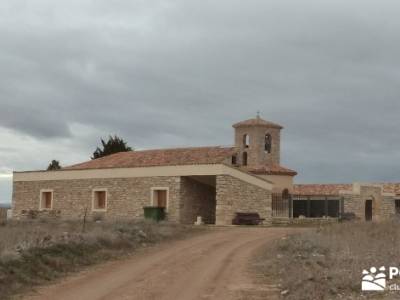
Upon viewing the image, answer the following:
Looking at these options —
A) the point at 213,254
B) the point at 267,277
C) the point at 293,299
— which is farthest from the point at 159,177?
the point at 293,299

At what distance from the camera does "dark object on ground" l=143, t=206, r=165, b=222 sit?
33.5 m

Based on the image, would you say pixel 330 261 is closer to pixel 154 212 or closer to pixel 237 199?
pixel 237 199

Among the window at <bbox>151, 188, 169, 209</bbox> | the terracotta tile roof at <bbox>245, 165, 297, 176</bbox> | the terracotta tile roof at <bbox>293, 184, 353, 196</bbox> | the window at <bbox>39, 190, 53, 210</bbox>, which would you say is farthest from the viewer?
the terracotta tile roof at <bbox>293, 184, 353, 196</bbox>

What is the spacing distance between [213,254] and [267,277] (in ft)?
14.8

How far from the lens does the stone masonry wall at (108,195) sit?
1352 inches

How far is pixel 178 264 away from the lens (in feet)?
51.8

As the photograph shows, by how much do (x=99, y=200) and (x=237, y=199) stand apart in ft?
31.8

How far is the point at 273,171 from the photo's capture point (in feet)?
136

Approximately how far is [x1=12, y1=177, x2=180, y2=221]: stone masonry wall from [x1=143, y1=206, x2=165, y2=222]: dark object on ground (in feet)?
1.55

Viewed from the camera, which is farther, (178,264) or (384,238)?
(384,238)

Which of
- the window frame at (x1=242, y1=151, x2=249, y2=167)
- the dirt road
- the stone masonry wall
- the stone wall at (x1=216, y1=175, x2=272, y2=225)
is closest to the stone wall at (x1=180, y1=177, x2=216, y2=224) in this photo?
the stone masonry wall

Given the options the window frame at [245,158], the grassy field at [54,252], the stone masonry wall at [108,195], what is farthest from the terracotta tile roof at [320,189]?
the grassy field at [54,252]

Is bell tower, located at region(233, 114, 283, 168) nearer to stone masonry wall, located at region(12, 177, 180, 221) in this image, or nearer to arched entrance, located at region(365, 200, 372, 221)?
arched entrance, located at region(365, 200, 372, 221)

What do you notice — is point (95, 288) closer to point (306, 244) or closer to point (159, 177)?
point (306, 244)
